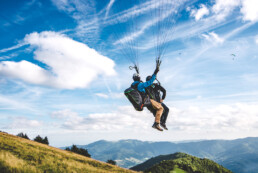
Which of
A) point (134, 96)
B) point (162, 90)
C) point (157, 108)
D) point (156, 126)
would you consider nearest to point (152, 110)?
point (157, 108)

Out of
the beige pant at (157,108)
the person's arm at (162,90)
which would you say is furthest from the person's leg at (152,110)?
the person's arm at (162,90)

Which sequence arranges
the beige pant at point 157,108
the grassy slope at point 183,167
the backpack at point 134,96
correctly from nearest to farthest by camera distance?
the backpack at point 134,96, the beige pant at point 157,108, the grassy slope at point 183,167

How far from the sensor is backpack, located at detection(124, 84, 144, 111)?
803 cm

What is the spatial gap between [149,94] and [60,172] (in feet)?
17.0

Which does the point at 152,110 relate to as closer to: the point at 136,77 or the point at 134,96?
the point at 134,96

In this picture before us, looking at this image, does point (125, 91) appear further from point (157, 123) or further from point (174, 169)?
point (174, 169)

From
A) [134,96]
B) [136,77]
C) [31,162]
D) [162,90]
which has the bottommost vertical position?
[31,162]

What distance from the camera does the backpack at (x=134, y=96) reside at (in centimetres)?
803

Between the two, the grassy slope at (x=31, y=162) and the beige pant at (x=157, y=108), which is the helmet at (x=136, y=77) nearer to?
the beige pant at (x=157, y=108)

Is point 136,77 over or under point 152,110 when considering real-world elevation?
over

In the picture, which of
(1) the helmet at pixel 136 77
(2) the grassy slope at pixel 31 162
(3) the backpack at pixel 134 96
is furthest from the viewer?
(1) the helmet at pixel 136 77

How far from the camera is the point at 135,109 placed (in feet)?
27.8

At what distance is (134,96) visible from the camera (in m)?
8.02

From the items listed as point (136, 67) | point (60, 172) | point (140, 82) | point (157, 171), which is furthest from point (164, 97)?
point (157, 171)
